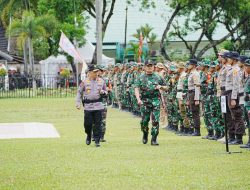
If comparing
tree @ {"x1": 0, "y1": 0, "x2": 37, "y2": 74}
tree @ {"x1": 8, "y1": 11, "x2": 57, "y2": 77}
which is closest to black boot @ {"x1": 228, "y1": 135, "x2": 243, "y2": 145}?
tree @ {"x1": 8, "y1": 11, "x2": 57, "y2": 77}

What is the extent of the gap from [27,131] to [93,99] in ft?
18.7

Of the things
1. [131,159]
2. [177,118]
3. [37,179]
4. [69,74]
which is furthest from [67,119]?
[69,74]

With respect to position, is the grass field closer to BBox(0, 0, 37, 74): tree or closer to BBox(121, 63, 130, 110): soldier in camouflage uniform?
BBox(121, 63, 130, 110): soldier in camouflage uniform

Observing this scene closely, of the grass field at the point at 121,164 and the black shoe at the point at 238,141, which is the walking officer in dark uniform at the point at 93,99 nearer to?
the grass field at the point at 121,164

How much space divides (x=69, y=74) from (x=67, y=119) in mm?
29792

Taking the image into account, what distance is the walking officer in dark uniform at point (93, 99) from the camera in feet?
61.9

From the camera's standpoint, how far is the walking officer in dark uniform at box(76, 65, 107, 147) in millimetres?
18859

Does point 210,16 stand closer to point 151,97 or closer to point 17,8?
point 17,8

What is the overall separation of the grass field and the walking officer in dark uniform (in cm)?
43

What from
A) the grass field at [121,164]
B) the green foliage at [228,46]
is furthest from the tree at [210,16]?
the grass field at [121,164]

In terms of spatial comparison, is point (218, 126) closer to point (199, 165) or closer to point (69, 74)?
point (199, 165)

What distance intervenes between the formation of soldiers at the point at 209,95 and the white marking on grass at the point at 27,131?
2201 millimetres

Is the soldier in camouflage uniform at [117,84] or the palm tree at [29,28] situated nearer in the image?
the soldier in camouflage uniform at [117,84]

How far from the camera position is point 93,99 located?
18.9 meters
